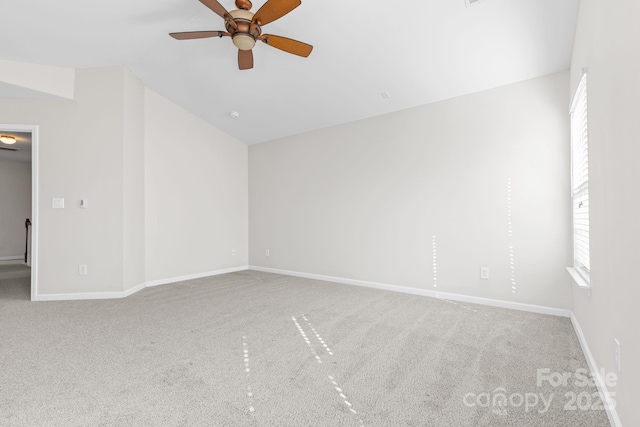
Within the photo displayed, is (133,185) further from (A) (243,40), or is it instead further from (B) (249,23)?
(B) (249,23)

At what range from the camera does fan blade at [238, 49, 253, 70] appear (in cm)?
280

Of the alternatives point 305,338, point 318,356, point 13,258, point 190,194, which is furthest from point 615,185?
point 13,258

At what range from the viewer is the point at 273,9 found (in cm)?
227

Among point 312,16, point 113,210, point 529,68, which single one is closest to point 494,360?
point 529,68

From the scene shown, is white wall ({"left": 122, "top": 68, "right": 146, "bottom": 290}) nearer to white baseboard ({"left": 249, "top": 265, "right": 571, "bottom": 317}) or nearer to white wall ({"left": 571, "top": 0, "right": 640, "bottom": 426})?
white baseboard ({"left": 249, "top": 265, "right": 571, "bottom": 317})

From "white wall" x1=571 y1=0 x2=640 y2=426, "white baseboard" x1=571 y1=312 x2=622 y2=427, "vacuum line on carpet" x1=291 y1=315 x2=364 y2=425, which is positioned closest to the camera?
"white wall" x1=571 y1=0 x2=640 y2=426

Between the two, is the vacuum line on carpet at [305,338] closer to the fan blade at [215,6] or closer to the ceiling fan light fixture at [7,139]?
the fan blade at [215,6]

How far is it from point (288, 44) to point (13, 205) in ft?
28.5

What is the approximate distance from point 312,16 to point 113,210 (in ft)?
10.5

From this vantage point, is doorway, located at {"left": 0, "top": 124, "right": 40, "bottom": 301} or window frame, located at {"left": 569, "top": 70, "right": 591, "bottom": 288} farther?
doorway, located at {"left": 0, "top": 124, "right": 40, "bottom": 301}

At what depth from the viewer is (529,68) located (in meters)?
2.95

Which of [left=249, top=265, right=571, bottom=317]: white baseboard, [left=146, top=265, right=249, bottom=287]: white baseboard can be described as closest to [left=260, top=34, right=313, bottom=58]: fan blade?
[left=249, top=265, right=571, bottom=317]: white baseboard

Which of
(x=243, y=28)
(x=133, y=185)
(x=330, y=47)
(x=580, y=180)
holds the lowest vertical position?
(x=580, y=180)

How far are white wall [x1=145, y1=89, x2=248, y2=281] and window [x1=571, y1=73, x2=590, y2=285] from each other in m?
4.81
